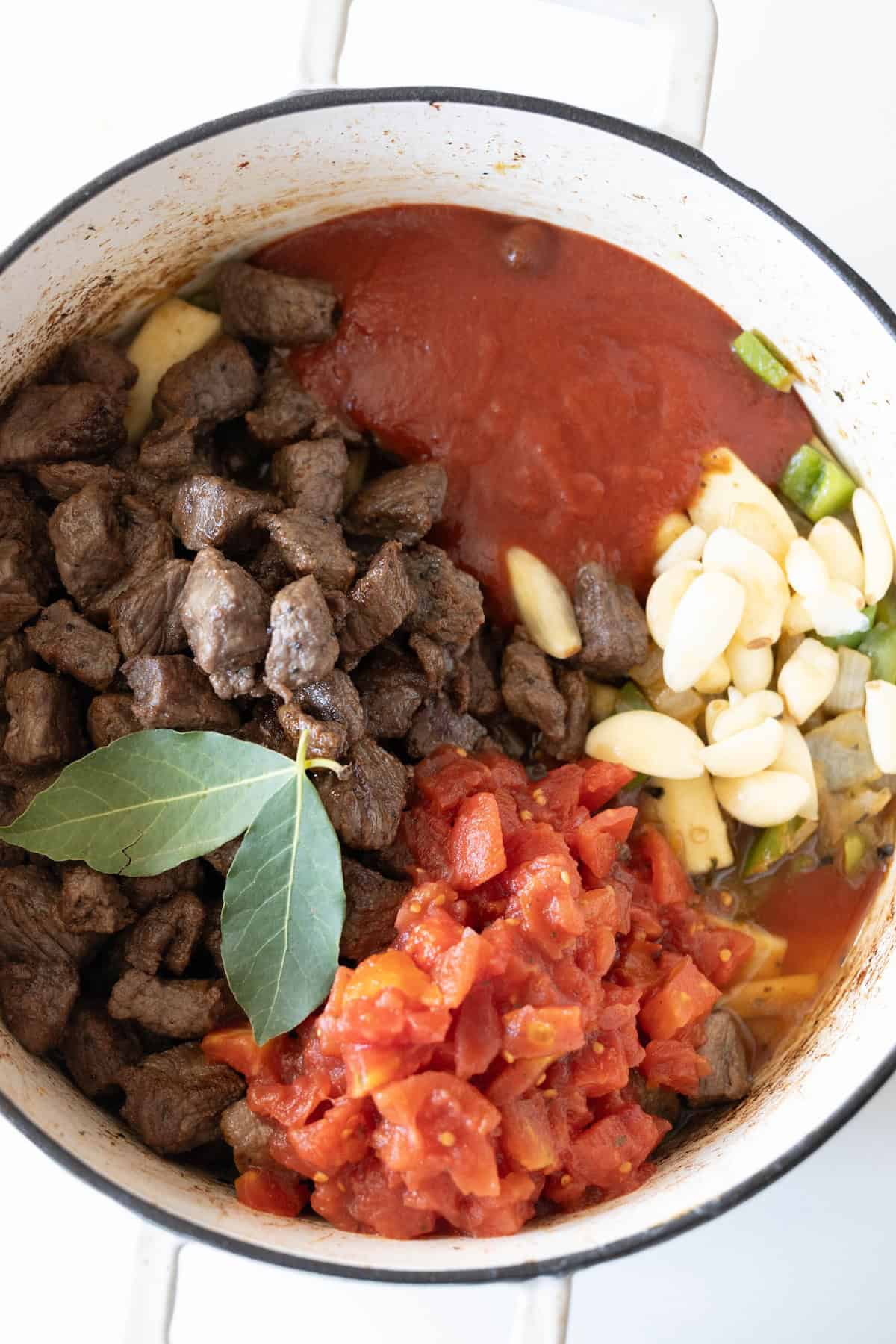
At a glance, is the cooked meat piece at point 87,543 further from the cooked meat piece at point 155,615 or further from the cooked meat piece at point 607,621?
the cooked meat piece at point 607,621

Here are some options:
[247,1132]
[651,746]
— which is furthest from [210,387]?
[247,1132]

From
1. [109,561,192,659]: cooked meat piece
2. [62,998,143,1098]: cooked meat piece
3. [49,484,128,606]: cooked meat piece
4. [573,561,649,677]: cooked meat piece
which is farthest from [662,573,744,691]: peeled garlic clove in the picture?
[62,998,143,1098]: cooked meat piece

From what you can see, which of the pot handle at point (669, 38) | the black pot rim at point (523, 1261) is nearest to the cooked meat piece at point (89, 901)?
the black pot rim at point (523, 1261)

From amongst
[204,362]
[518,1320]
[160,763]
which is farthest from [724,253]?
[518,1320]

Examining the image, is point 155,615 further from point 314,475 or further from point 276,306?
point 276,306

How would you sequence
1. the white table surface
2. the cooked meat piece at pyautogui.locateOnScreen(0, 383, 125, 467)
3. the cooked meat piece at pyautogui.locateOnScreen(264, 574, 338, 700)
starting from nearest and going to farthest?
the cooked meat piece at pyautogui.locateOnScreen(264, 574, 338, 700)
the cooked meat piece at pyautogui.locateOnScreen(0, 383, 125, 467)
the white table surface

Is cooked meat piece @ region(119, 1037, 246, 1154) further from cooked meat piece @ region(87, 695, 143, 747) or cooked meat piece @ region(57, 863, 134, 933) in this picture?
cooked meat piece @ region(87, 695, 143, 747)

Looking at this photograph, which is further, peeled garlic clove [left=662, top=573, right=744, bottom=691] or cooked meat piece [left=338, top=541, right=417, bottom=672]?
peeled garlic clove [left=662, top=573, right=744, bottom=691]
